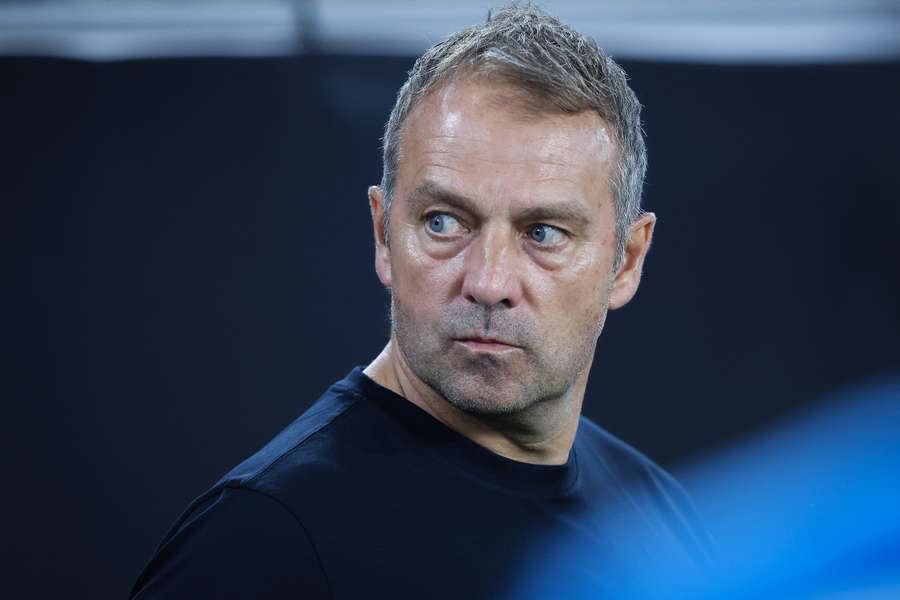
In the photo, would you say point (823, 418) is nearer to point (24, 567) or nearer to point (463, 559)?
point (463, 559)

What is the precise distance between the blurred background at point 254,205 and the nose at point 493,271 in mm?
1318

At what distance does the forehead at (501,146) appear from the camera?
4.05 feet

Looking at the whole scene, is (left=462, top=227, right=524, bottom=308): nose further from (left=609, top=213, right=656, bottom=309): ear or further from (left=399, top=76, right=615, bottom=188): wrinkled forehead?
(left=609, top=213, right=656, bottom=309): ear

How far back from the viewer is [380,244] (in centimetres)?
142

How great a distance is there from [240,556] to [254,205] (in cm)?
151

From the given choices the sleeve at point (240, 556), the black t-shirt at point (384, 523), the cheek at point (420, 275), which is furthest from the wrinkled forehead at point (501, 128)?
the sleeve at point (240, 556)

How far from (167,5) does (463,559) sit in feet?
5.82

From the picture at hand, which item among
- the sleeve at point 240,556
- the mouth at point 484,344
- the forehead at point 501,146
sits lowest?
the sleeve at point 240,556

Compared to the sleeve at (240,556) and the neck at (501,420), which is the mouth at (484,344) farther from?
the sleeve at (240,556)

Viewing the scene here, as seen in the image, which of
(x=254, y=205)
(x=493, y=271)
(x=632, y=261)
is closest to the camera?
(x=493, y=271)

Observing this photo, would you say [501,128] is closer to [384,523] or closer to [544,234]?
[544,234]

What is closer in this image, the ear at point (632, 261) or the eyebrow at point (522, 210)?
the eyebrow at point (522, 210)

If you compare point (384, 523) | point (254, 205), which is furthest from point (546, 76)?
point (254, 205)

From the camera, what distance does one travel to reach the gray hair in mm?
1271
